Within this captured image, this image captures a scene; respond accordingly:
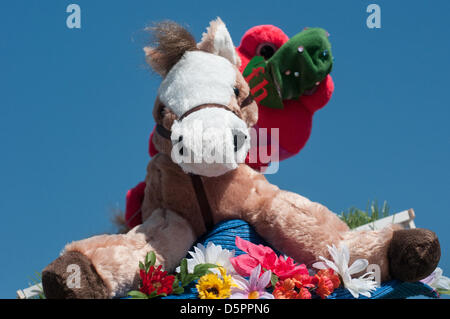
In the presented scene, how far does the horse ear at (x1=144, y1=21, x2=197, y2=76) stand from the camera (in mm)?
1657

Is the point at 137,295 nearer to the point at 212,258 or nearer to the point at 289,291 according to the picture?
the point at 212,258

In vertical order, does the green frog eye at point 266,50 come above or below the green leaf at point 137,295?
above

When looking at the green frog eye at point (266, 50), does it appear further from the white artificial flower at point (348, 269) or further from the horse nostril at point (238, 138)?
the white artificial flower at point (348, 269)

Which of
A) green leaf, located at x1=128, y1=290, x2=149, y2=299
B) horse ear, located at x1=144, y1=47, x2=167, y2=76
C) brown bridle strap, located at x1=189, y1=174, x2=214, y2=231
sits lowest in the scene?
green leaf, located at x1=128, y1=290, x2=149, y2=299

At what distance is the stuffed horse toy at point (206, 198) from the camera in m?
1.41

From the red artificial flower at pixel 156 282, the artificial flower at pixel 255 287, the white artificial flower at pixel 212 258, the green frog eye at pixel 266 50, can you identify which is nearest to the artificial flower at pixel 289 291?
the artificial flower at pixel 255 287

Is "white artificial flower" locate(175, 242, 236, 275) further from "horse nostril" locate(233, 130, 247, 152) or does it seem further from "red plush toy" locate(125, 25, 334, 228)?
"red plush toy" locate(125, 25, 334, 228)

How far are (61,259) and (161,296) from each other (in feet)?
0.88

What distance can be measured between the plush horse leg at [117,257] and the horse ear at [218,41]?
21.3 inches

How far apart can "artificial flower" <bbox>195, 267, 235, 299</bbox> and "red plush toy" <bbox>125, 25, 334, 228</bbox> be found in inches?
22.2

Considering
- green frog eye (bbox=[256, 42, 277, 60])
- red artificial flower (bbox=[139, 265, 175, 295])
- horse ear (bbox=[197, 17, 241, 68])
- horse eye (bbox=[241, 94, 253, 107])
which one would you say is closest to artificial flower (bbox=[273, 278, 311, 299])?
red artificial flower (bbox=[139, 265, 175, 295])
